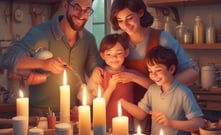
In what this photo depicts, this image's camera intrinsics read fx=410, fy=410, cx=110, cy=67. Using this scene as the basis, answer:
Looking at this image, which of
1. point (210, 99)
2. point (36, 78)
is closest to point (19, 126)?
point (36, 78)

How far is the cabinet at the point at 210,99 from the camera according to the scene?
3.62 meters

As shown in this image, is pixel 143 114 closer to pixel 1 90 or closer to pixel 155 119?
pixel 155 119

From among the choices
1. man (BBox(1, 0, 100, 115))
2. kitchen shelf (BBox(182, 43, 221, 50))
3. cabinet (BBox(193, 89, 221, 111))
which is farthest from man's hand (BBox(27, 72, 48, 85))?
kitchen shelf (BBox(182, 43, 221, 50))

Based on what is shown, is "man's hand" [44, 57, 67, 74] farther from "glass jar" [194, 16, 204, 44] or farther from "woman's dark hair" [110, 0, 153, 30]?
"glass jar" [194, 16, 204, 44]

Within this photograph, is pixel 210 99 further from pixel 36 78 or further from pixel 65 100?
pixel 65 100

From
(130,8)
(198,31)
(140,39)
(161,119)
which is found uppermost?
(198,31)

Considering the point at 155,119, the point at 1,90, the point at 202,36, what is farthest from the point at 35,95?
the point at 202,36

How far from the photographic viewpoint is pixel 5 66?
2088mm

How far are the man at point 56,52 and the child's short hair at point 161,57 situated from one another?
1.37 ft

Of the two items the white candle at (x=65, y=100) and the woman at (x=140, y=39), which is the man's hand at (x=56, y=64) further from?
the woman at (x=140, y=39)

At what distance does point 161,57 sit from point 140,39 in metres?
0.23

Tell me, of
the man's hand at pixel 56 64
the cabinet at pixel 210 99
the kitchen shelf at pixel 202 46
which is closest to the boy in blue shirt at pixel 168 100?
the man's hand at pixel 56 64

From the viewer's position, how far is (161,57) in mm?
1941

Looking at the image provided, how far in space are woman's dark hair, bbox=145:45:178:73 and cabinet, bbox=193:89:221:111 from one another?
5.77 ft
